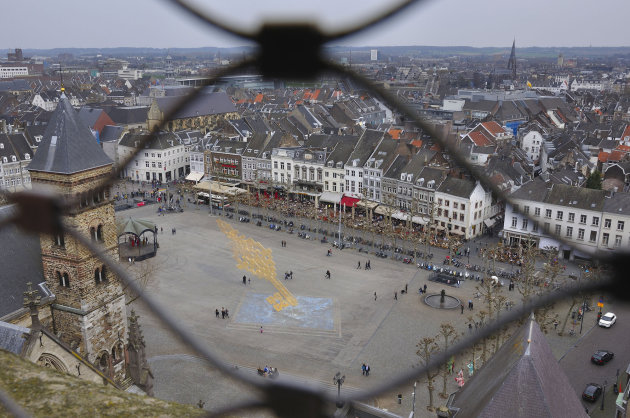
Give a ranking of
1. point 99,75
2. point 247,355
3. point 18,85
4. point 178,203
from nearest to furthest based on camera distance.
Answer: point 247,355
point 178,203
point 18,85
point 99,75

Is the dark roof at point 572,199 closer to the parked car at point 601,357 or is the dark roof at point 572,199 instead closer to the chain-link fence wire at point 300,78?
the chain-link fence wire at point 300,78

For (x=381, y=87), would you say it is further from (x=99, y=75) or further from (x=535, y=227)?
(x=99, y=75)

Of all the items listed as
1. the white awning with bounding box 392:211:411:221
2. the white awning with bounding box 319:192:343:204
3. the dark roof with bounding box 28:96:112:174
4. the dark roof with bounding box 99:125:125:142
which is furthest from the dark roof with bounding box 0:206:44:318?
the dark roof with bounding box 99:125:125:142

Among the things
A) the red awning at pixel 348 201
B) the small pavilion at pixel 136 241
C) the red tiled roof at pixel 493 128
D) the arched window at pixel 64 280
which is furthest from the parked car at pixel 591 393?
the red tiled roof at pixel 493 128

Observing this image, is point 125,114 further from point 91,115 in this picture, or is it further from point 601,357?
point 601,357

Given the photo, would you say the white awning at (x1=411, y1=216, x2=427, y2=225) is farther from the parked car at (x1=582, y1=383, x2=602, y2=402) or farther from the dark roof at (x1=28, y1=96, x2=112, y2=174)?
the dark roof at (x1=28, y1=96, x2=112, y2=174)

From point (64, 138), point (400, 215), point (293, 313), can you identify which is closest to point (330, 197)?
point (400, 215)

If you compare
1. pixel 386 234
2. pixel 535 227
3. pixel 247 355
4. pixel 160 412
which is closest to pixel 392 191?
pixel 386 234
